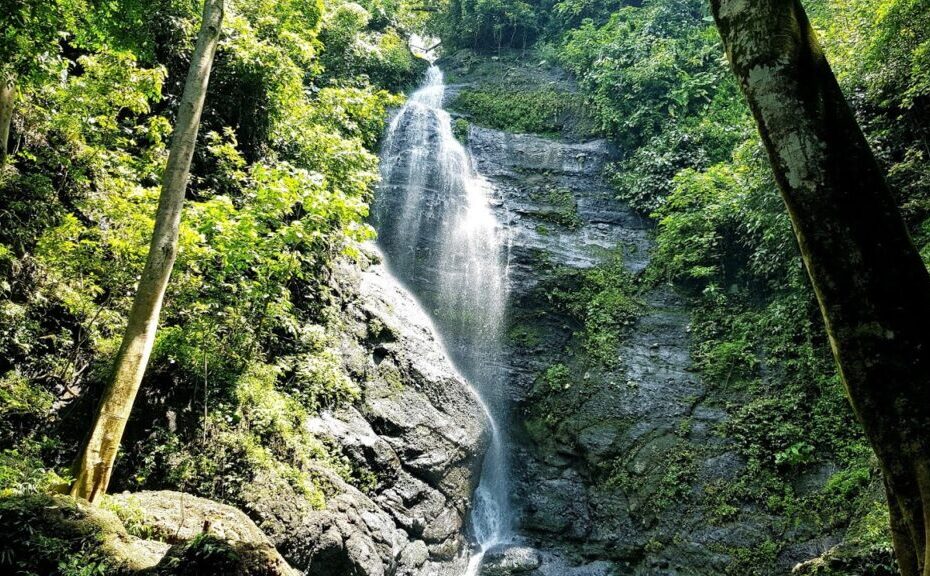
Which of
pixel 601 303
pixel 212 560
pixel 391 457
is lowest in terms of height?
pixel 212 560

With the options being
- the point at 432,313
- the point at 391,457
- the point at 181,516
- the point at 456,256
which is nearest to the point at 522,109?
the point at 456,256

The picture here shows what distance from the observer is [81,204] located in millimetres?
6137

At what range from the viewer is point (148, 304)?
461cm

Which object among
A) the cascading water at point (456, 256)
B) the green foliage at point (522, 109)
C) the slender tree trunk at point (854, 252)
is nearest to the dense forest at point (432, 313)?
the slender tree trunk at point (854, 252)

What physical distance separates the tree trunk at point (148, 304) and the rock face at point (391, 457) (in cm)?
195

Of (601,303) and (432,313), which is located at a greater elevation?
(601,303)

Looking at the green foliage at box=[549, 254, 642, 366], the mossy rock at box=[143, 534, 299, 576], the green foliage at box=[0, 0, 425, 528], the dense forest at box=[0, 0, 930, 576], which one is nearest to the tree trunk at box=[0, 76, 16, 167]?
the dense forest at box=[0, 0, 930, 576]

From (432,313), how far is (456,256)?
200cm

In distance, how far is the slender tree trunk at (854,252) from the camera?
2141 mm

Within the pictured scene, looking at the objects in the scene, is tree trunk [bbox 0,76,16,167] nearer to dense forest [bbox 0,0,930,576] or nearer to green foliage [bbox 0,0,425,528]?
dense forest [bbox 0,0,930,576]

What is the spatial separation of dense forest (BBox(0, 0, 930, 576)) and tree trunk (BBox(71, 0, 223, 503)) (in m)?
0.02

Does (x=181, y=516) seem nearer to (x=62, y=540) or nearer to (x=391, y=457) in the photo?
(x=62, y=540)

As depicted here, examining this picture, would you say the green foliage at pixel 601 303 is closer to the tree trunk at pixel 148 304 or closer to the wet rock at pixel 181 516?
the wet rock at pixel 181 516

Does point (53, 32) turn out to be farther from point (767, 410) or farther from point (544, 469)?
point (767, 410)
